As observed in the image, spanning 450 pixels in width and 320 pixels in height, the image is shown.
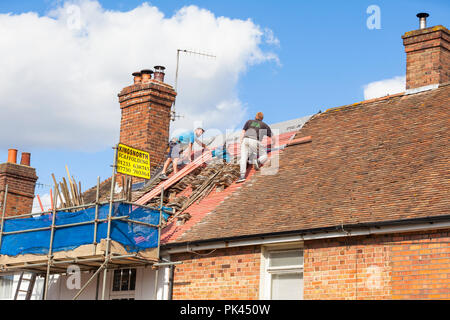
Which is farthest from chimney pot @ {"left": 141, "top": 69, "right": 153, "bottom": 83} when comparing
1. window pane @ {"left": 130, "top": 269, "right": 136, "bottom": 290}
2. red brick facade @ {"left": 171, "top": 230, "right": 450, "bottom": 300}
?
red brick facade @ {"left": 171, "top": 230, "right": 450, "bottom": 300}

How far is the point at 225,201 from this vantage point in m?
17.4

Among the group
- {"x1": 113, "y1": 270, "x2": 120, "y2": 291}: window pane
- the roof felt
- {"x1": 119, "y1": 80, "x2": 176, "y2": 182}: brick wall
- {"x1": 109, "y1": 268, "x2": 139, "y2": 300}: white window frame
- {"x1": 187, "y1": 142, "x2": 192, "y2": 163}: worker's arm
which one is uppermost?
{"x1": 119, "y1": 80, "x2": 176, "y2": 182}: brick wall

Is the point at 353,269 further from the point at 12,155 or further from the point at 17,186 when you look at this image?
the point at 12,155

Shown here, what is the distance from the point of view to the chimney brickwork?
18391 millimetres

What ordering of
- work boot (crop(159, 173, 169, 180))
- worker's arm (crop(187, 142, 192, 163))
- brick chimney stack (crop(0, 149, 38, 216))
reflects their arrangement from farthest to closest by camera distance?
brick chimney stack (crop(0, 149, 38, 216))
worker's arm (crop(187, 142, 192, 163))
work boot (crop(159, 173, 169, 180))

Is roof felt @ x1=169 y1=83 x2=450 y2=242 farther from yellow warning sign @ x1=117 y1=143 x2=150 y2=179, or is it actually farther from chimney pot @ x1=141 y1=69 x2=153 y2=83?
chimney pot @ x1=141 y1=69 x2=153 y2=83

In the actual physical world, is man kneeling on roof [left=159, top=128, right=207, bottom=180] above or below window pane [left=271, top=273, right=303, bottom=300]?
above

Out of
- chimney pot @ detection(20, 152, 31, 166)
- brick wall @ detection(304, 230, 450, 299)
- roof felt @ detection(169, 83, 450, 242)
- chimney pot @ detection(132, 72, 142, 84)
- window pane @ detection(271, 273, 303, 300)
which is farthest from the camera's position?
chimney pot @ detection(20, 152, 31, 166)

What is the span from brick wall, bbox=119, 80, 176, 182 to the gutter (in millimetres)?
7053

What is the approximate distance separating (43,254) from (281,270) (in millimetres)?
5789

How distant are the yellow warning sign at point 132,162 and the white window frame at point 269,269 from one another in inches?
160

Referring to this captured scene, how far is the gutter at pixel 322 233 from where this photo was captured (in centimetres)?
1258

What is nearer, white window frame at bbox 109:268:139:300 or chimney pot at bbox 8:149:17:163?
white window frame at bbox 109:268:139:300
